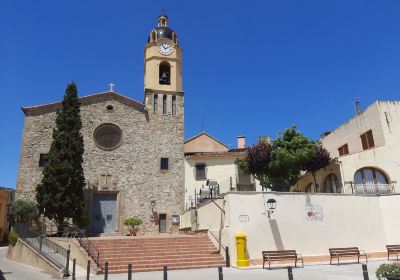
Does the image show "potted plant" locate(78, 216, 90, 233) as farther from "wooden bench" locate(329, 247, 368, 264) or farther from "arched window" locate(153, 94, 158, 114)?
"wooden bench" locate(329, 247, 368, 264)

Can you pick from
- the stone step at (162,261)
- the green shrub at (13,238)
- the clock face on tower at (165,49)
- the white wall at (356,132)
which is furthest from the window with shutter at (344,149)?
the green shrub at (13,238)

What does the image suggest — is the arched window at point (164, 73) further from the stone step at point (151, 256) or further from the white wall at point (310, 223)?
the stone step at point (151, 256)

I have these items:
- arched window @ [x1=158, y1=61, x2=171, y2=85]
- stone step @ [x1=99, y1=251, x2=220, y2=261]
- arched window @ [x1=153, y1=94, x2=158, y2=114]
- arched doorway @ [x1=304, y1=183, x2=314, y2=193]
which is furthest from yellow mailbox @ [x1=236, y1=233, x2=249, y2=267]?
arched window @ [x1=158, y1=61, x2=171, y2=85]

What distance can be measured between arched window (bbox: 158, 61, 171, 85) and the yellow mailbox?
1673cm

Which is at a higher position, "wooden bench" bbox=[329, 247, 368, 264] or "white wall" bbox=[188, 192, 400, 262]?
"white wall" bbox=[188, 192, 400, 262]

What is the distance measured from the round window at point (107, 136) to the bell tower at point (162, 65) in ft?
13.1

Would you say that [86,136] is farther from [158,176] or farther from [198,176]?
[198,176]

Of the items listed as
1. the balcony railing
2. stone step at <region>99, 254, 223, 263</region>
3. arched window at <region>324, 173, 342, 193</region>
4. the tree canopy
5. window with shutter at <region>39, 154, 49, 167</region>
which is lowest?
stone step at <region>99, 254, 223, 263</region>

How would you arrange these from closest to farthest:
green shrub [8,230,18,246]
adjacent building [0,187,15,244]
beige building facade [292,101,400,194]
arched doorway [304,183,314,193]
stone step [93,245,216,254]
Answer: stone step [93,245,216,254]
green shrub [8,230,18,246]
beige building facade [292,101,400,194]
arched doorway [304,183,314,193]
adjacent building [0,187,15,244]

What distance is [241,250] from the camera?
1456 centimetres

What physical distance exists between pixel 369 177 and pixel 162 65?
17320 millimetres

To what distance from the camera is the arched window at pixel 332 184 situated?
21578 millimetres

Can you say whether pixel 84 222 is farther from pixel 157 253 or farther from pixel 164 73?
pixel 164 73

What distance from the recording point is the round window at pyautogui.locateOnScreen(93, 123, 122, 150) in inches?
1013
